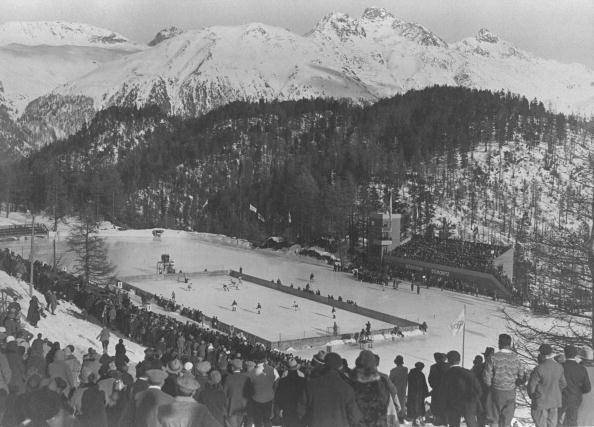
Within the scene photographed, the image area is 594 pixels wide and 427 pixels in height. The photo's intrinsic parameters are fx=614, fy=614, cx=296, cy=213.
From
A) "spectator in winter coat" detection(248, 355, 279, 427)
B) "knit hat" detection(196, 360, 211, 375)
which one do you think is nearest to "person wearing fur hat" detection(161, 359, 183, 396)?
"knit hat" detection(196, 360, 211, 375)

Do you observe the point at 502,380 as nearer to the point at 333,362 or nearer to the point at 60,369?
the point at 333,362

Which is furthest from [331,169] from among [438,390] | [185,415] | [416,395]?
[185,415]

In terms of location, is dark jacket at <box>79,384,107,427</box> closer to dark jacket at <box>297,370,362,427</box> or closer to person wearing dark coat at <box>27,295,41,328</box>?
dark jacket at <box>297,370,362,427</box>

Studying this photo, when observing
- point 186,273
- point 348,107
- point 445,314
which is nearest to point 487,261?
point 445,314

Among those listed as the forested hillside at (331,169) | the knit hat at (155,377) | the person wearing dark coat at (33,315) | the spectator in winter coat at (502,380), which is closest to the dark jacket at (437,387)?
the spectator in winter coat at (502,380)

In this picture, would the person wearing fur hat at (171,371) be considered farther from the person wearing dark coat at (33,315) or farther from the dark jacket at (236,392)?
the person wearing dark coat at (33,315)

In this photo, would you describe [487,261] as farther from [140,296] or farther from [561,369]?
[561,369]
